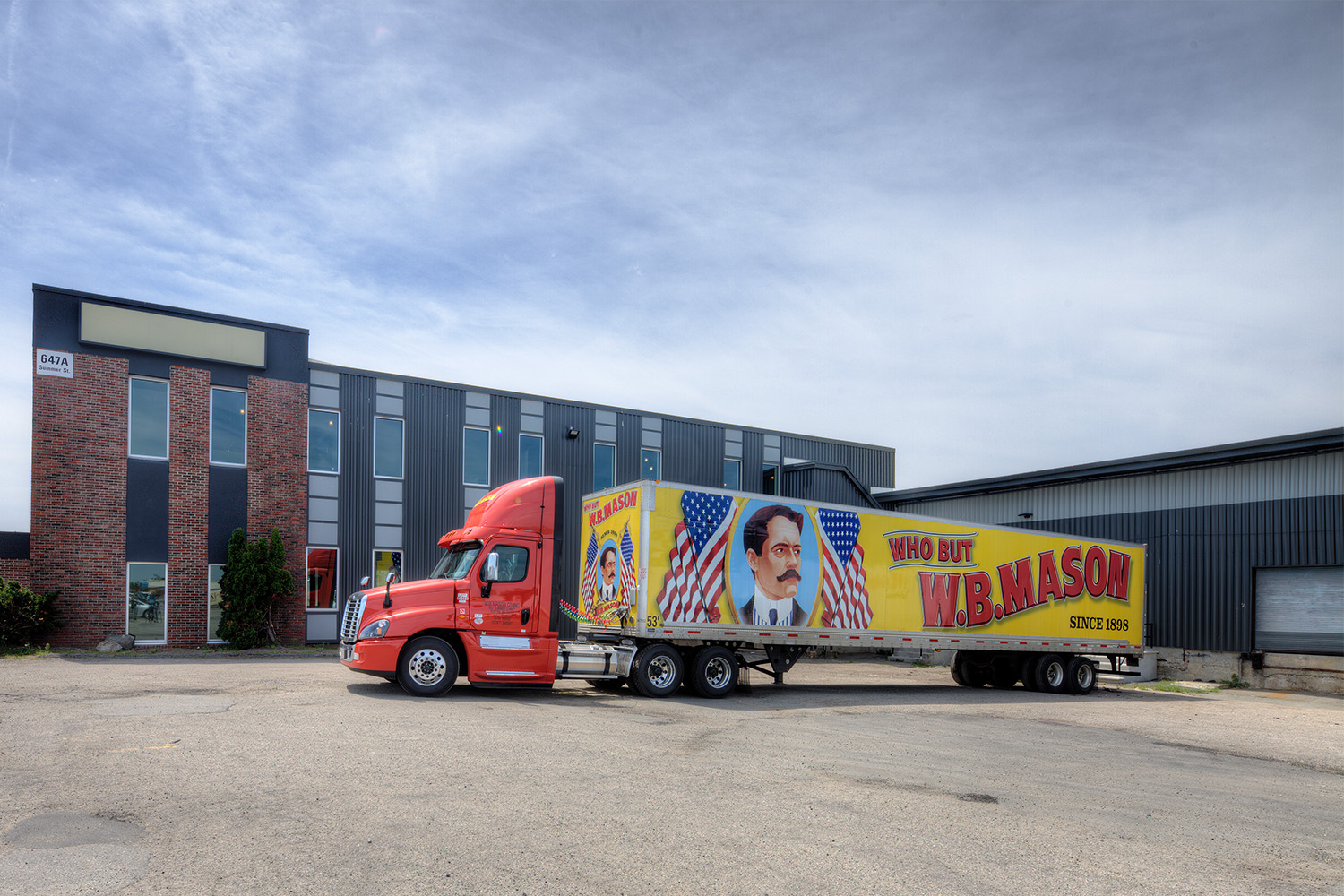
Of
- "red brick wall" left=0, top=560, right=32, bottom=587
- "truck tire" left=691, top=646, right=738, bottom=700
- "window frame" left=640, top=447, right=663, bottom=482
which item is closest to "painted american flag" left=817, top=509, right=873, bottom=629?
"truck tire" left=691, top=646, right=738, bottom=700

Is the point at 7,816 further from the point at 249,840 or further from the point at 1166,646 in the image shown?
the point at 1166,646

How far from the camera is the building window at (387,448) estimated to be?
87.5 feet

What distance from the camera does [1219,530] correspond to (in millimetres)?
24766

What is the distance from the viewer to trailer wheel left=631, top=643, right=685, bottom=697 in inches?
623

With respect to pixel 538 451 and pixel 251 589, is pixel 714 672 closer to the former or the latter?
pixel 251 589

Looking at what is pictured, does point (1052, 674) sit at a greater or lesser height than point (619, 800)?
lesser

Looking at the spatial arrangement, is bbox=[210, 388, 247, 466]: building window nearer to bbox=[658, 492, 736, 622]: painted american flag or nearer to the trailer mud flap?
bbox=[658, 492, 736, 622]: painted american flag

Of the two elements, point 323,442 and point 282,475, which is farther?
point 323,442

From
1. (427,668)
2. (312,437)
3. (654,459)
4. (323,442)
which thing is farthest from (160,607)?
(654,459)

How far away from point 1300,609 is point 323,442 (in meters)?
25.3

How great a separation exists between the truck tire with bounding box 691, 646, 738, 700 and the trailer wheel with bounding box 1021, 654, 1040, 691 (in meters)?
7.75

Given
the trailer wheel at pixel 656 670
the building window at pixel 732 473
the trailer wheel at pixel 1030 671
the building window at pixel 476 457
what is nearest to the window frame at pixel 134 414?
the building window at pixel 476 457

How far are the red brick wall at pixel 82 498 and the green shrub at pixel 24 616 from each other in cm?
27

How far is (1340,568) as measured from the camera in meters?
22.2
